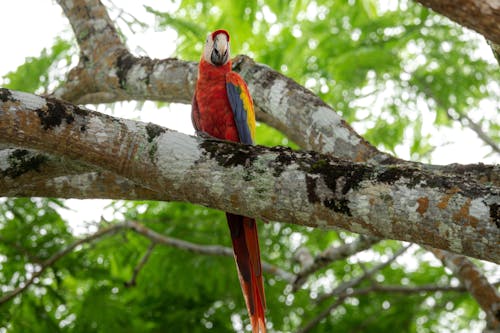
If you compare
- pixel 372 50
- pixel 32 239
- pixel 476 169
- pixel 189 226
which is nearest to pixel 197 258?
pixel 189 226

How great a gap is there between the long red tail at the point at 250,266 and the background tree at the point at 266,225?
1.96 ft

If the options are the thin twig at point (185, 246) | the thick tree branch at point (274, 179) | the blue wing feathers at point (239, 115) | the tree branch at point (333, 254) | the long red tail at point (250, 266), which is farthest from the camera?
the thin twig at point (185, 246)

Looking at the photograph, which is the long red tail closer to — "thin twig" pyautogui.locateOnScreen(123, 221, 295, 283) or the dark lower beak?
the dark lower beak

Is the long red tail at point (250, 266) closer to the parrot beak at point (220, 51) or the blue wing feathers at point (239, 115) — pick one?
the blue wing feathers at point (239, 115)

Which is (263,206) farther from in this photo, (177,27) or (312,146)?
(177,27)

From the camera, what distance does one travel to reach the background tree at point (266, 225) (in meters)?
4.14

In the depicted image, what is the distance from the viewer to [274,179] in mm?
2141

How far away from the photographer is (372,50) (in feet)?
16.3

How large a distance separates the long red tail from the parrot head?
1.16m

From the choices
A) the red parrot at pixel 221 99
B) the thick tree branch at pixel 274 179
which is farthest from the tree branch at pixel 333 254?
the thick tree branch at pixel 274 179

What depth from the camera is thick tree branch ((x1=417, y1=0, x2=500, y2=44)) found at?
1.95 m

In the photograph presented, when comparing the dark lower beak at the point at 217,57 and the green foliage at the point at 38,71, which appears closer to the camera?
the dark lower beak at the point at 217,57

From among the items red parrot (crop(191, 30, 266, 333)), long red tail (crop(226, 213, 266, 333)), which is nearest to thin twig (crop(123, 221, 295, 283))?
red parrot (crop(191, 30, 266, 333))

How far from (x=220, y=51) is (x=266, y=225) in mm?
1850
